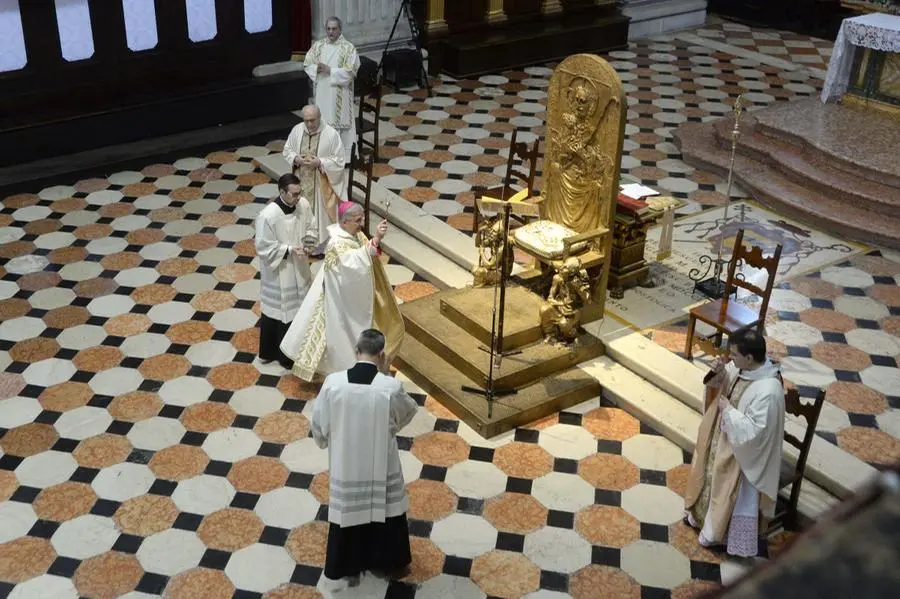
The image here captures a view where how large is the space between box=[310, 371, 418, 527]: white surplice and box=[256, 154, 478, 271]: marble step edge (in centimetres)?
389

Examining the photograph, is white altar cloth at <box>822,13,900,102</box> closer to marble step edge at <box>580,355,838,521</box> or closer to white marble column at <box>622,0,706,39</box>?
white marble column at <box>622,0,706,39</box>

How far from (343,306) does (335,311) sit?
0.07 m

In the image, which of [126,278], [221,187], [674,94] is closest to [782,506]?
[126,278]

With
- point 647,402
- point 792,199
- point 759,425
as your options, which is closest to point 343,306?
point 647,402

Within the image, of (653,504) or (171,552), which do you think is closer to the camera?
(171,552)

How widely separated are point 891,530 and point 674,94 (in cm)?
1323

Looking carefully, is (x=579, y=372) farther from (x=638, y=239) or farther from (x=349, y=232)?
(x=349, y=232)

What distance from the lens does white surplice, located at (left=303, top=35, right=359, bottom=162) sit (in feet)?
32.9

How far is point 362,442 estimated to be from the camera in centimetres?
498

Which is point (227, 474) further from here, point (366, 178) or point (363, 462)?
point (366, 178)

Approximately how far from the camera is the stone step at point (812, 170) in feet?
31.7

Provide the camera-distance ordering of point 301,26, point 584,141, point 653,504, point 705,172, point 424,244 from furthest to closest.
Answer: point 301,26, point 705,172, point 424,244, point 584,141, point 653,504

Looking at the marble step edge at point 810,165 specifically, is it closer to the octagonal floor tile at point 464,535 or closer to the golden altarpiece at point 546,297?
the golden altarpiece at point 546,297

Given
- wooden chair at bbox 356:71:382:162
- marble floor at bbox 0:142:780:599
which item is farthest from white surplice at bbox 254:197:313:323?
wooden chair at bbox 356:71:382:162
